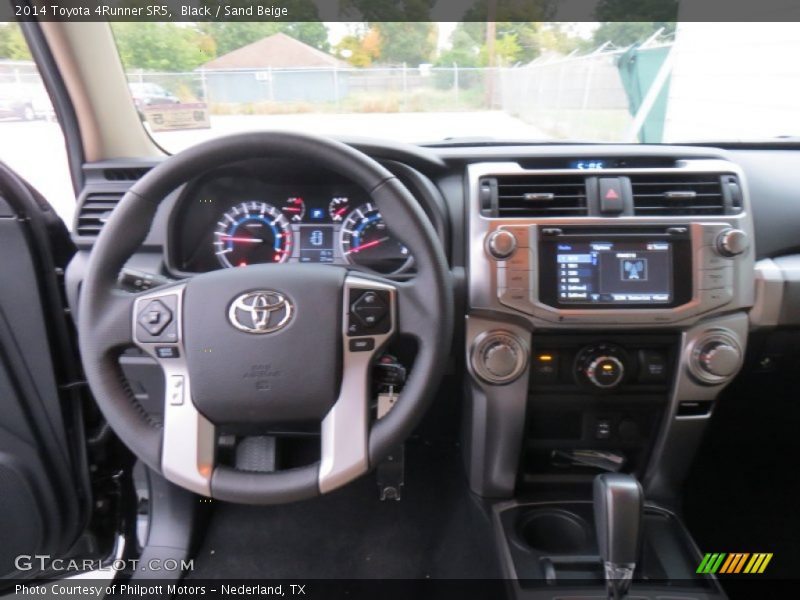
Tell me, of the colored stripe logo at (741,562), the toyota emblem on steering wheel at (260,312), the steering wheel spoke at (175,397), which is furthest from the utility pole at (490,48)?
the colored stripe logo at (741,562)

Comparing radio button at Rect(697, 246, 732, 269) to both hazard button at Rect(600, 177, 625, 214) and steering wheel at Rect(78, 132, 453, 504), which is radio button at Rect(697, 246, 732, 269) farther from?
steering wheel at Rect(78, 132, 453, 504)

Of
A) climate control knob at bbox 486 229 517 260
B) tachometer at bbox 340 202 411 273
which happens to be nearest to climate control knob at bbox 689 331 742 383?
climate control knob at bbox 486 229 517 260

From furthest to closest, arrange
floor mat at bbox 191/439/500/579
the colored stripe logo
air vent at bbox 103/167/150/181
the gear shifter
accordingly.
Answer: floor mat at bbox 191/439/500/579
the colored stripe logo
air vent at bbox 103/167/150/181
the gear shifter

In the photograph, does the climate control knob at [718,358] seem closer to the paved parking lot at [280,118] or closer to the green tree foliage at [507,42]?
the paved parking lot at [280,118]

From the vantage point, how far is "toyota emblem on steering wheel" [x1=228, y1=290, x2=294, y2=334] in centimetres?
121

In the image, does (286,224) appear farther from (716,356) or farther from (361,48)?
(716,356)

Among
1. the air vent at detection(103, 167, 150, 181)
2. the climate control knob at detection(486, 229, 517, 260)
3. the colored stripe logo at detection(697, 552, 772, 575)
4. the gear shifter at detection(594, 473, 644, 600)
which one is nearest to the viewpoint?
the gear shifter at detection(594, 473, 644, 600)

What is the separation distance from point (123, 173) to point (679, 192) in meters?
1.46

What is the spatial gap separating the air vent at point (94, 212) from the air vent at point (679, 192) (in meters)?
1.35

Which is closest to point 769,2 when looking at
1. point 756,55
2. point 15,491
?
point 756,55

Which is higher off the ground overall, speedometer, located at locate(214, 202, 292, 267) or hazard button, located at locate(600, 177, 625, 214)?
hazard button, located at locate(600, 177, 625, 214)

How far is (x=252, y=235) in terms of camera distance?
1.65 m

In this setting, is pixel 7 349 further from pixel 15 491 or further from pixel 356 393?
pixel 356 393

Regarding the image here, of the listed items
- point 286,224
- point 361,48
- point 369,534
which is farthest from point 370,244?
point 369,534
